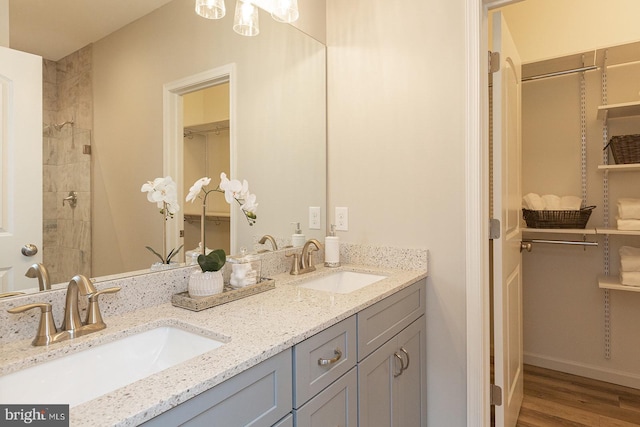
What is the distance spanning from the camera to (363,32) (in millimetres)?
1851

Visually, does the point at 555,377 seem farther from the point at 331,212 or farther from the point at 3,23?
the point at 3,23

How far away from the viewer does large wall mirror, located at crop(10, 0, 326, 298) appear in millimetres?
1045

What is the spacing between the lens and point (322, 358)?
Answer: 1.03 m

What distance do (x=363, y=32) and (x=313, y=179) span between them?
30.7 inches

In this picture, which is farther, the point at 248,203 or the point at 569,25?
the point at 569,25

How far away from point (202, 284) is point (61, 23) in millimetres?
850

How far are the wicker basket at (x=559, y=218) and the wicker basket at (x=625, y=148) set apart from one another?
325 millimetres

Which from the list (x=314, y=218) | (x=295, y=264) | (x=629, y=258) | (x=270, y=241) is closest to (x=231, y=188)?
(x=270, y=241)

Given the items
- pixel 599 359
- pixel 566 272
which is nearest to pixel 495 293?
pixel 566 272

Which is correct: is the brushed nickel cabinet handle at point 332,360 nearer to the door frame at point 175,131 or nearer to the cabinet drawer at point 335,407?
the cabinet drawer at point 335,407

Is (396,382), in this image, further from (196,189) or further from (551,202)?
(551,202)

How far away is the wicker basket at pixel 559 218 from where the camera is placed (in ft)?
7.54

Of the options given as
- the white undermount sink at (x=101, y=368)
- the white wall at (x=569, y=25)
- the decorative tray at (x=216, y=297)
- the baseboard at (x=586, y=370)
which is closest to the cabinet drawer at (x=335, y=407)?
the white undermount sink at (x=101, y=368)

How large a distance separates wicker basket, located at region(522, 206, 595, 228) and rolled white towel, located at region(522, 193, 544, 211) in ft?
0.13
